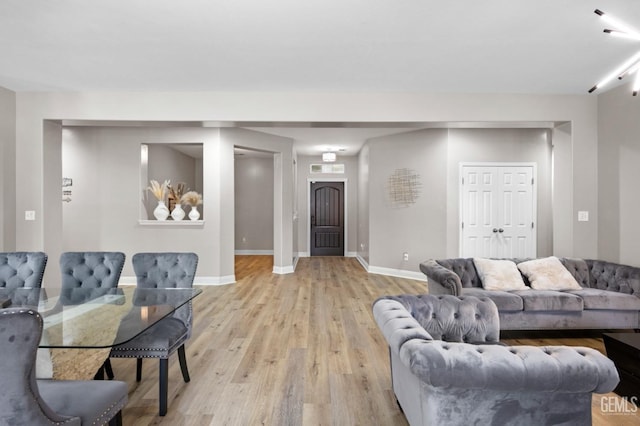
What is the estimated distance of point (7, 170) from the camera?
4027mm

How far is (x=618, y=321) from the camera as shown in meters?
3.42

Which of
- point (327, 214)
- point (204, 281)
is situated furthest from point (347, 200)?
point (204, 281)

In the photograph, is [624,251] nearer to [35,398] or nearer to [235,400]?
[235,400]

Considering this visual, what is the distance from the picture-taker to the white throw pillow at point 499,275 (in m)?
3.70

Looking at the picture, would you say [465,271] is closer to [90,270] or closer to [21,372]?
[90,270]

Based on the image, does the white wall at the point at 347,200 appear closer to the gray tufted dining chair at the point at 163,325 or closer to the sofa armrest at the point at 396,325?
the gray tufted dining chair at the point at 163,325

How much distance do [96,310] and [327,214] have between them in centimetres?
753

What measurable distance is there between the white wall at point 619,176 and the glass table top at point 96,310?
4.47m

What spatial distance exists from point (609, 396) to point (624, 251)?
2.16m

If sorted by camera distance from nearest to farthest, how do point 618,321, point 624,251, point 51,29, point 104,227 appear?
point 51,29
point 618,321
point 624,251
point 104,227

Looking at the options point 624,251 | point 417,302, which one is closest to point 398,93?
point 417,302

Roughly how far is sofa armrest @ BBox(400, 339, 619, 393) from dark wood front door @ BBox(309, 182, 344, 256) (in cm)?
818

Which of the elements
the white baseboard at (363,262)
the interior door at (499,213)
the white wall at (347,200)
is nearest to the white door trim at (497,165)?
the interior door at (499,213)

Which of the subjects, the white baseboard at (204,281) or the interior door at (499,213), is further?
the white baseboard at (204,281)
